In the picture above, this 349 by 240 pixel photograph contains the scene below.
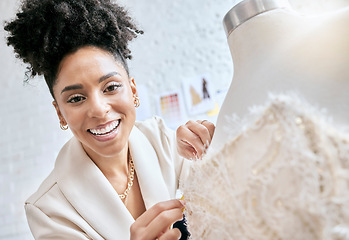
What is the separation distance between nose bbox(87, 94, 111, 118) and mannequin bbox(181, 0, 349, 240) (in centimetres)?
54

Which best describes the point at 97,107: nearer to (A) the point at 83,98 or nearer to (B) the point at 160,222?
(A) the point at 83,98

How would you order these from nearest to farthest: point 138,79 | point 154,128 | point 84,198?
1. point 84,198
2. point 154,128
3. point 138,79

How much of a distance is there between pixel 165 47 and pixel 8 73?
1.37m

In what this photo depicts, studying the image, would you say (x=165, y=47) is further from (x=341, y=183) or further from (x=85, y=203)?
(x=341, y=183)

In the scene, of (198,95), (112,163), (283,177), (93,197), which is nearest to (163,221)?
(283,177)

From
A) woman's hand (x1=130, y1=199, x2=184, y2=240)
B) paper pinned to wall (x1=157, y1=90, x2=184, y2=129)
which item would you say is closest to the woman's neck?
woman's hand (x1=130, y1=199, x2=184, y2=240)

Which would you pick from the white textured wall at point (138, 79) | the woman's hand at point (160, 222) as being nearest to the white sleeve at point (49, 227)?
the woman's hand at point (160, 222)

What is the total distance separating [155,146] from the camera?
1.38 meters

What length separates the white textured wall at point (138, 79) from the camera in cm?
268

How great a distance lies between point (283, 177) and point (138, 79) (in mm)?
2456

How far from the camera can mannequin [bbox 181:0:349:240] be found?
0.38m

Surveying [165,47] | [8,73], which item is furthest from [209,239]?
[8,73]

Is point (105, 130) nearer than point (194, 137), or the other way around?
point (194, 137)

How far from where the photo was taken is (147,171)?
49.4 inches
